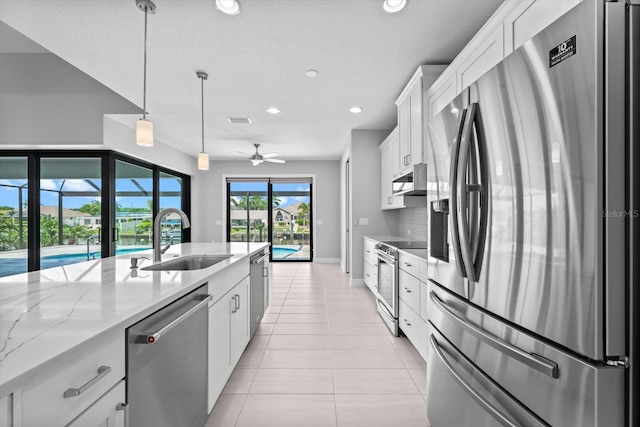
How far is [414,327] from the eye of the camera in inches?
98.0

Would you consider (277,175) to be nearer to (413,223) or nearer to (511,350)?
(413,223)

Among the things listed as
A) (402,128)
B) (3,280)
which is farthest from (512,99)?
(402,128)

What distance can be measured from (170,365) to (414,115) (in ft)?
9.86

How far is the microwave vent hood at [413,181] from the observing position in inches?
115

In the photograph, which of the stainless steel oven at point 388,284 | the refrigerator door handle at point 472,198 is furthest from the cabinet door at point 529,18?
the stainless steel oven at point 388,284

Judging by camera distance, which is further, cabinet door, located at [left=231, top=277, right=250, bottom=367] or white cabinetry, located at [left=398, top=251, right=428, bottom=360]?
white cabinetry, located at [left=398, top=251, right=428, bottom=360]

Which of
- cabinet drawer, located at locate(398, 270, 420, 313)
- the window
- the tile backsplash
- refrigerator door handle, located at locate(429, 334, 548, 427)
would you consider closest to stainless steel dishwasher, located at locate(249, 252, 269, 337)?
cabinet drawer, located at locate(398, 270, 420, 313)

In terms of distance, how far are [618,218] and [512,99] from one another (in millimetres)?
455

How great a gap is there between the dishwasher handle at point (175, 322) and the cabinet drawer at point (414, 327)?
1607 mm

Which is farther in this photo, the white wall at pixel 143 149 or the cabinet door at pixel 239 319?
the white wall at pixel 143 149

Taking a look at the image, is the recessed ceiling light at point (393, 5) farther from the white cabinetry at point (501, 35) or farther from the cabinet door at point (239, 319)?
the cabinet door at point (239, 319)

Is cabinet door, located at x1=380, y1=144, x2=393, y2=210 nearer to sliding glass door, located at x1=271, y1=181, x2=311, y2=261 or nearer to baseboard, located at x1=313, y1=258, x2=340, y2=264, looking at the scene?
baseboard, located at x1=313, y1=258, x2=340, y2=264

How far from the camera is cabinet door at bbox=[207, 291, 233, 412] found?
5.41 feet

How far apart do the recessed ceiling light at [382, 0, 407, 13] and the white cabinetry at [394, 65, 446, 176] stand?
2.91 feet
